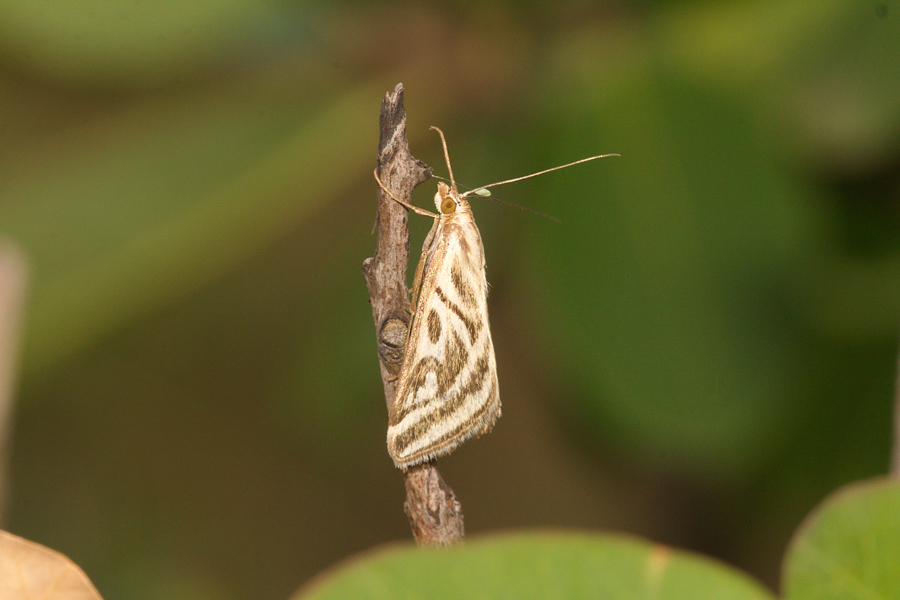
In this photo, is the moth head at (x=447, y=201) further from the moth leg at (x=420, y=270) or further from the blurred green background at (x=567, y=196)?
the blurred green background at (x=567, y=196)

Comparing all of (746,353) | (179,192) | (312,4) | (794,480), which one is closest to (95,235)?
(179,192)

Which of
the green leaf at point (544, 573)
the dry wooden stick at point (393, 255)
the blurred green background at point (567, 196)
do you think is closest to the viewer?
the green leaf at point (544, 573)

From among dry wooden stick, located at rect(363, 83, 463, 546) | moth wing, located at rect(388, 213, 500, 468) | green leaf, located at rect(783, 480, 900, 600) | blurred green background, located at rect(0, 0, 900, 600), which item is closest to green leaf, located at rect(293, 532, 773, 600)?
green leaf, located at rect(783, 480, 900, 600)

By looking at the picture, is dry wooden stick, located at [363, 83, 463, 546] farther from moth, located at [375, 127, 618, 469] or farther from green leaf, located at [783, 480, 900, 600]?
green leaf, located at [783, 480, 900, 600]

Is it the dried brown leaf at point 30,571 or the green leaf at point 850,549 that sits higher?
the dried brown leaf at point 30,571

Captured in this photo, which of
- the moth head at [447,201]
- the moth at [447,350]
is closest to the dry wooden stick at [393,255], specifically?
the moth at [447,350]

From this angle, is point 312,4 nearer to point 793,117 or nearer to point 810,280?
point 793,117
